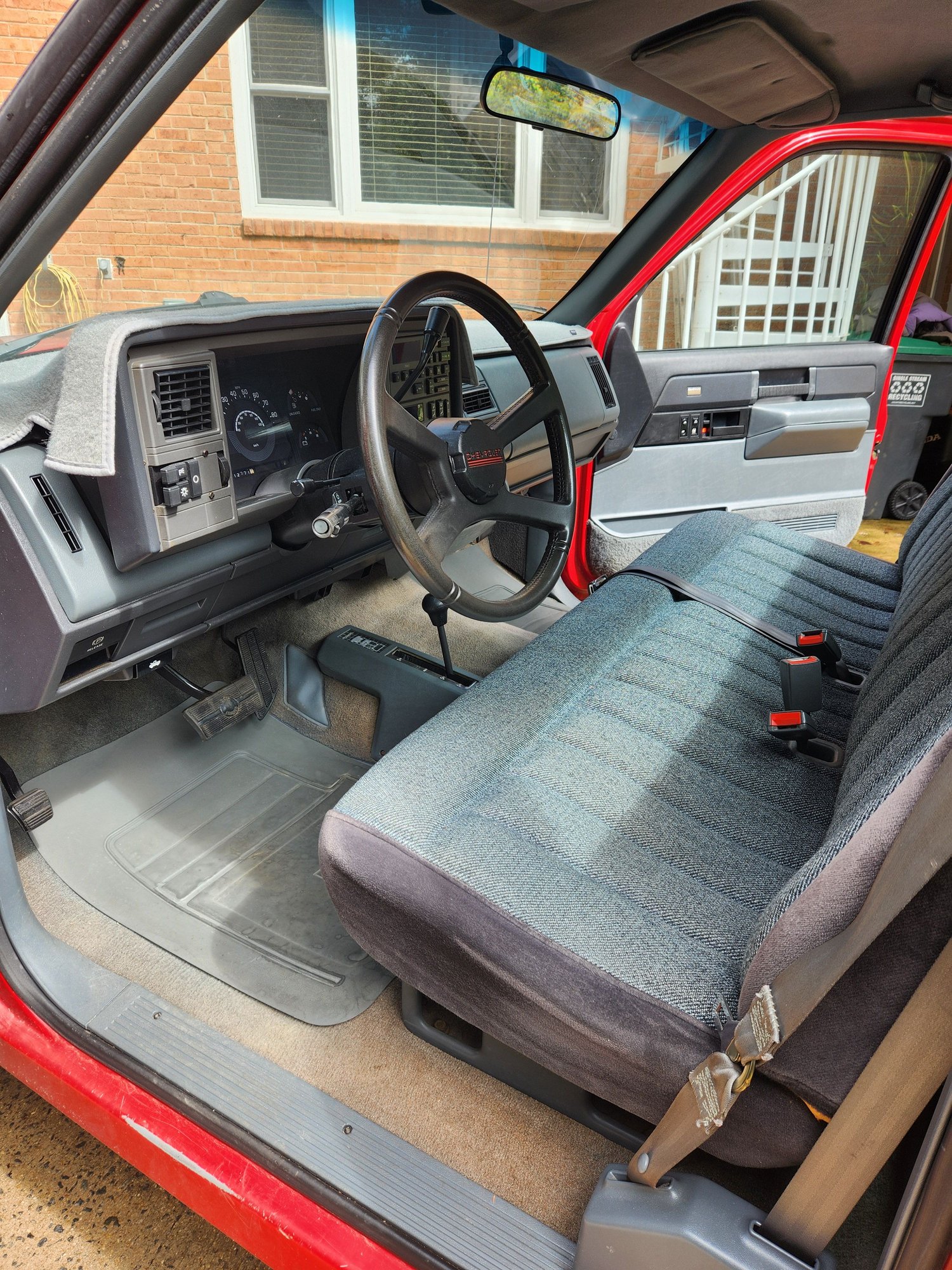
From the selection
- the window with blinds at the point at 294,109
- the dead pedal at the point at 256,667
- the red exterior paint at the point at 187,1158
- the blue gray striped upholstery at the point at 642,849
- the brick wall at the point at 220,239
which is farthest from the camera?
the dead pedal at the point at 256,667

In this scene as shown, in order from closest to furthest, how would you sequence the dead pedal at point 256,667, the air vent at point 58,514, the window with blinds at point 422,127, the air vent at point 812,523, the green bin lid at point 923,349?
1. the air vent at point 58,514
2. the window with blinds at point 422,127
3. the dead pedal at point 256,667
4. the air vent at point 812,523
5. the green bin lid at point 923,349

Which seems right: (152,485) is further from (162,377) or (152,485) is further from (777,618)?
(777,618)

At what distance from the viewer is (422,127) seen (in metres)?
2.33

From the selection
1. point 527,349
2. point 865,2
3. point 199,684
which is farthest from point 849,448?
point 199,684

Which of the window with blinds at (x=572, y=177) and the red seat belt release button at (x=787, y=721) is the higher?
the window with blinds at (x=572, y=177)

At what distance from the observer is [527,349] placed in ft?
5.33

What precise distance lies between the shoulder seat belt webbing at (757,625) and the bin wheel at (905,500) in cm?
307

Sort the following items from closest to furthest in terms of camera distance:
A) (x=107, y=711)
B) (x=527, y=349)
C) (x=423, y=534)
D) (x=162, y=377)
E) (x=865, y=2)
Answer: (x=865, y=2), (x=162, y=377), (x=423, y=534), (x=527, y=349), (x=107, y=711)

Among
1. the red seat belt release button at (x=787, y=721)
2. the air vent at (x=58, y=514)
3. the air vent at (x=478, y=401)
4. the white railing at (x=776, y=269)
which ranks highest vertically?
the white railing at (x=776, y=269)

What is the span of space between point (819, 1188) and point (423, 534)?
3.25 feet

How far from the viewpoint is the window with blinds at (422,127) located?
1.96 metres

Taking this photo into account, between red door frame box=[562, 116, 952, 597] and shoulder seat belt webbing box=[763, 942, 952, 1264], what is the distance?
174 cm

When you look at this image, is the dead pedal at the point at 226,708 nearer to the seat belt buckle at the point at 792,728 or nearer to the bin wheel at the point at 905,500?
the seat belt buckle at the point at 792,728

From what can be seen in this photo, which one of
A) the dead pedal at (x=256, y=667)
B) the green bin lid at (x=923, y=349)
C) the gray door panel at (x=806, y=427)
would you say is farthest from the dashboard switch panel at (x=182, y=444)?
the green bin lid at (x=923, y=349)
